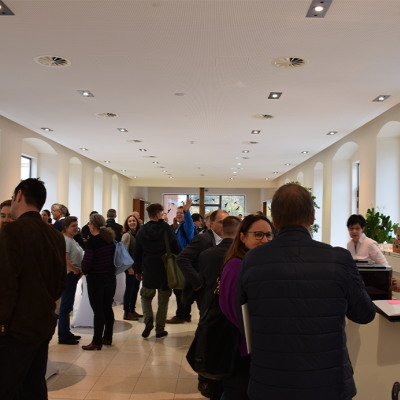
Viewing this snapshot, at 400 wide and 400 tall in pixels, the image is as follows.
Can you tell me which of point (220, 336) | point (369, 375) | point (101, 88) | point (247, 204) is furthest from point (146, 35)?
point (247, 204)

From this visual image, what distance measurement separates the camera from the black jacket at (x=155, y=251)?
4973 millimetres

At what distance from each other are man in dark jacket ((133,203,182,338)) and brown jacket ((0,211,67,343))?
8.46 ft

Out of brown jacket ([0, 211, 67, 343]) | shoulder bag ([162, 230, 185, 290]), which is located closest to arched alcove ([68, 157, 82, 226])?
shoulder bag ([162, 230, 185, 290])

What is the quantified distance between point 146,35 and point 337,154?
787cm

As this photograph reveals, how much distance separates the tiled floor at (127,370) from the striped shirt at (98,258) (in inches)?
37.4

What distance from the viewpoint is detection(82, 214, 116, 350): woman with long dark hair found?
4410mm

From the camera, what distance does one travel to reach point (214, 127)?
28.6ft

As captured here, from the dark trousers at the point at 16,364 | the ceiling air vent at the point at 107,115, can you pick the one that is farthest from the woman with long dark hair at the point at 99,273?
the ceiling air vent at the point at 107,115

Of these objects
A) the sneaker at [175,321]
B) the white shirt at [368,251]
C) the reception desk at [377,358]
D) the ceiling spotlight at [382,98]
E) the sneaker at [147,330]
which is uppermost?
the ceiling spotlight at [382,98]

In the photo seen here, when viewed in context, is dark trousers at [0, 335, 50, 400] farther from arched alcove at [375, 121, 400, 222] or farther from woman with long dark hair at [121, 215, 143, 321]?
arched alcove at [375, 121, 400, 222]

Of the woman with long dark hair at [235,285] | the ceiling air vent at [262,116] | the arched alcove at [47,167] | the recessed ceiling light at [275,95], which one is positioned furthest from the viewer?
the arched alcove at [47,167]

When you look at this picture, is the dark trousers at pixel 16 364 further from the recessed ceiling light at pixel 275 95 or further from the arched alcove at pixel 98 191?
the arched alcove at pixel 98 191

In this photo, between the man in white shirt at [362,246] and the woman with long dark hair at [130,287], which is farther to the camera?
the woman with long dark hair at [130,287]

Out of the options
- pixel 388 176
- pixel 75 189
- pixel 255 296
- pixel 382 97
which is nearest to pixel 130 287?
pixel 255 296
